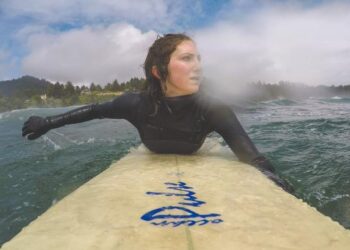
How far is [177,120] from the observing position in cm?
475

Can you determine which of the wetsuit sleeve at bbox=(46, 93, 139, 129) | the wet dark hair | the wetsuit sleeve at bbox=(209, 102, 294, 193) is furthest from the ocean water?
the wet dark hair

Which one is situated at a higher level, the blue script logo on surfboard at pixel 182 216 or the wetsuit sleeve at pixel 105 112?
the wetsuit sleeve at pixel 105 112

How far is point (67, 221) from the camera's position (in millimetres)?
2312

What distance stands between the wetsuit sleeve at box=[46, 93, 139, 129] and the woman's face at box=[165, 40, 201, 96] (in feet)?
1.98

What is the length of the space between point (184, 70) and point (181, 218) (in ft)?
8.78

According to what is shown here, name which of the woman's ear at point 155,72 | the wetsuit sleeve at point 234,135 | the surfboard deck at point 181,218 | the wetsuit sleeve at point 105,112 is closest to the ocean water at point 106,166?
the wetsuit sleeve at point 234,135

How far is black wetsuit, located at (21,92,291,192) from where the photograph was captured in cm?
461

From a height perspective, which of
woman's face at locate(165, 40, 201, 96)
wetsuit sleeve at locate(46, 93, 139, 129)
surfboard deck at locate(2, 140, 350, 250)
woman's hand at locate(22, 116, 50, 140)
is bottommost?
surfboard deck at locate(2, 140, 350, 250)

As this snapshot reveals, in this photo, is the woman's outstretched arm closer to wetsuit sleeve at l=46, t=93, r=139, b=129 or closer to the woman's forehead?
wetsuit sleeve at l=46, t=93, r=139, b=129

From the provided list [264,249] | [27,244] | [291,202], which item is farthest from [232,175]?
[27,244]

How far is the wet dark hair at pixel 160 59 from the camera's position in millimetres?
4707

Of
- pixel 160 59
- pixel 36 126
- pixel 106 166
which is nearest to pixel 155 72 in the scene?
pixel 160 59

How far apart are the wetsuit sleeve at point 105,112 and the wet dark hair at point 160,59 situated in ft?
0.92

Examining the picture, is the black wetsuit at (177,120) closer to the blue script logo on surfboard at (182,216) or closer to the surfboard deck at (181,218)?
the surfboard deck at (181,218)
